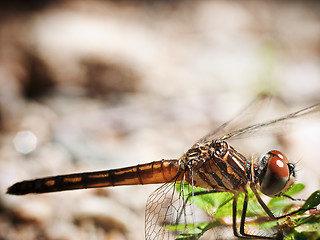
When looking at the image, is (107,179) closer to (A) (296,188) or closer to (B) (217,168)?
(B) (217,168)

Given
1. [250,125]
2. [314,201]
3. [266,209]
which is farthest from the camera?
[250,125]

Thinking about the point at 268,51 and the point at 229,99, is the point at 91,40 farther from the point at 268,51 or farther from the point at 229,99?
the point at 268,51

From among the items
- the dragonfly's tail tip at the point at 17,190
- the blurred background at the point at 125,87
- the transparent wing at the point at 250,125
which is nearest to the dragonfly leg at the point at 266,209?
the transparent wing at the point at 250,125

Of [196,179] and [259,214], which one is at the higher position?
[196,179]

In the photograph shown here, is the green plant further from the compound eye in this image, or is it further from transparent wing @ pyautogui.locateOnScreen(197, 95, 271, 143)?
transparent wing @ pyautogui.locateOnScreen(197, 95, 271, 143)

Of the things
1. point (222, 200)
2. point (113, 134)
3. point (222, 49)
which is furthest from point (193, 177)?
point (222, 49)

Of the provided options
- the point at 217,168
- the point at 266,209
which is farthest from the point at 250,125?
the point at 266,209

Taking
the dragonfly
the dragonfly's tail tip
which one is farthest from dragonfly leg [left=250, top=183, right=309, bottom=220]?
the dragonfly's tail tip
